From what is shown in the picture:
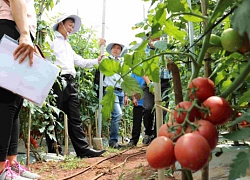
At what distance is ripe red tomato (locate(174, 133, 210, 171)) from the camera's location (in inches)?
14.3

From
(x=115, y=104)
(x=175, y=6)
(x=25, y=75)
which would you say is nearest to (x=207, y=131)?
(x=175, y=6)

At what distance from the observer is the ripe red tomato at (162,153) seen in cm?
39

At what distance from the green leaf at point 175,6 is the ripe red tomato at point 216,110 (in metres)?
0.26

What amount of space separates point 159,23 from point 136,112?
11.7ft

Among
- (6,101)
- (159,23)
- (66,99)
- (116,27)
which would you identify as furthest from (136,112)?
(116,27)

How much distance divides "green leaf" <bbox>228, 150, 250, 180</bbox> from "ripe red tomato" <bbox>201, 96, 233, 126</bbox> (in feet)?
0.27

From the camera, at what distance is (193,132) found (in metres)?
0.39

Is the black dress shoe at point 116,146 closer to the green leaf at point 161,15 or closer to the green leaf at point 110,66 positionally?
the green leaf at point 110,66

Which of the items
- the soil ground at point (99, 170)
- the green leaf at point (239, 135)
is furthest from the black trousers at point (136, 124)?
the green leaf at point (239, 135)

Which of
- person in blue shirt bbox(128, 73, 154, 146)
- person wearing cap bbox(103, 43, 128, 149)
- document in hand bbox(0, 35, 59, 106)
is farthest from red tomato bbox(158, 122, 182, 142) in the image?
person in blue shirt bbox(128, 73, 154, 146)

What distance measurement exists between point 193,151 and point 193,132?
0.03m

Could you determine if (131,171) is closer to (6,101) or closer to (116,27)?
(6,101)

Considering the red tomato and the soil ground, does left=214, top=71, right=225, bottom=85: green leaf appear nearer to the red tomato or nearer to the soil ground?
the red tomato

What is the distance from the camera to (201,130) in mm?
388
